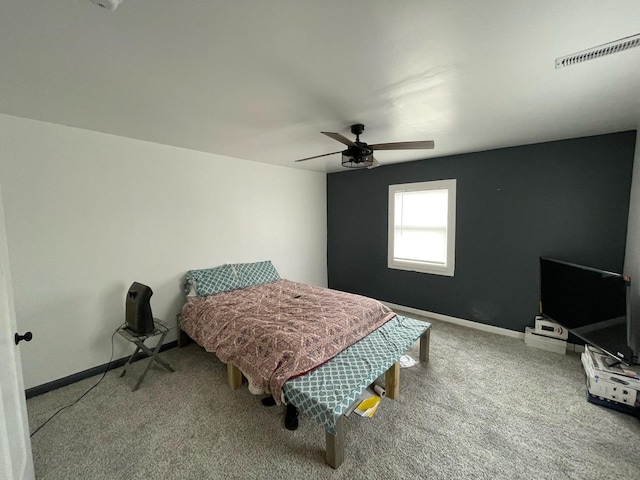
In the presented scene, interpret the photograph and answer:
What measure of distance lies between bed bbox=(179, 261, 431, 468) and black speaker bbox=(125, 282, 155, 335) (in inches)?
18.3

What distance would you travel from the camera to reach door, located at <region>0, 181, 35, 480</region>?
967mm

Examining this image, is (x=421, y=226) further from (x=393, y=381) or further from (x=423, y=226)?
(x=393, y=381)

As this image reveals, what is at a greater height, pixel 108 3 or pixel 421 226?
pixel 108 3

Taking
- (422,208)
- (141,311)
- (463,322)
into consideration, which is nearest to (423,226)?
(422,208)

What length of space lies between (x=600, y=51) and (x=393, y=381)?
2464 millimetres

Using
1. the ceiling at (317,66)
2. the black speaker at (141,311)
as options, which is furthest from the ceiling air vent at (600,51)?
the black speaker at (141,311)

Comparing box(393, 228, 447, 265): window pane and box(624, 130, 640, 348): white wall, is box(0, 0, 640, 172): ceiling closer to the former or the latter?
box(624, 130, 640, 348): white wall

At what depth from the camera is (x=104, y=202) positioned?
8.40 ft

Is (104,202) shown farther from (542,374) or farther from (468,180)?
(542,374)

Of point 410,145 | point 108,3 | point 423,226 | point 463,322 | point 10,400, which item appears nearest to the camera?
point 108,3

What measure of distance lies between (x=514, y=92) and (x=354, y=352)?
2.26m

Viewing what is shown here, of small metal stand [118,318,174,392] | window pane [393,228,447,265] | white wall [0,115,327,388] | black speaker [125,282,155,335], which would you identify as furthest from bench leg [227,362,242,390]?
window pane [393,228,447,265]

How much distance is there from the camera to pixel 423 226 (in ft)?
12.9

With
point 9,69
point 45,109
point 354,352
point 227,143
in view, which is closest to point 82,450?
point 354,352
